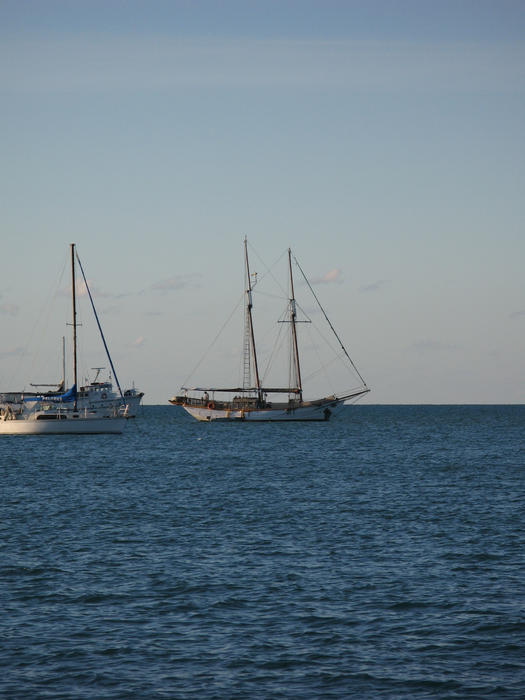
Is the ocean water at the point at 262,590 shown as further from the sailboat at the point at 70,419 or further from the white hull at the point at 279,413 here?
the white hull at the point at 279,413

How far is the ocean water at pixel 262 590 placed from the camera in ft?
67.1

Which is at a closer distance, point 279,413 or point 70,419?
point 70,419

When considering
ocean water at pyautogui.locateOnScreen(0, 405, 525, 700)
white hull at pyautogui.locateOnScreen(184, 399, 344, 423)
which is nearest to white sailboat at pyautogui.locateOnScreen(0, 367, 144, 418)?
white hull at pyautogui.locateOnScreen(184, 399, 344, 423)

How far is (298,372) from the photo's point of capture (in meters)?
154

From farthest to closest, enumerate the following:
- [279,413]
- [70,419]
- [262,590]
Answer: [279,413]
[70,419]
[262,590]

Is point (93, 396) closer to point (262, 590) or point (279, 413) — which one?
point (279, 413)

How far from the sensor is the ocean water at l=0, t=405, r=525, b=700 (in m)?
20.5

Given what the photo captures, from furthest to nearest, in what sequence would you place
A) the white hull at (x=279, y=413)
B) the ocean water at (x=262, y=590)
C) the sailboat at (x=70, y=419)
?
the white hull at (x=279, y=413), the sailboat at (x=70, y=419), the ocean water at (x=262, y=590)

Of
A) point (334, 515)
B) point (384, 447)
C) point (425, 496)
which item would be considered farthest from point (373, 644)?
point (384, 447)

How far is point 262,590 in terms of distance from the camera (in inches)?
1113

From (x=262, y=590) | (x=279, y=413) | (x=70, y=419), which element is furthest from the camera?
(x=279, y=413)

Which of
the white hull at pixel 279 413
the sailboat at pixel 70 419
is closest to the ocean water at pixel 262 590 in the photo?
the sailboat at pixel 70 419

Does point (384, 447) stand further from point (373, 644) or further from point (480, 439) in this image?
point (373, 644)

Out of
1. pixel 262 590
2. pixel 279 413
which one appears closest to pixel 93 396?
pixel 279 413
